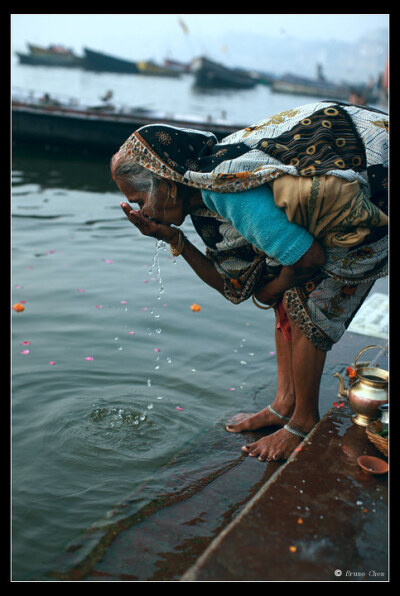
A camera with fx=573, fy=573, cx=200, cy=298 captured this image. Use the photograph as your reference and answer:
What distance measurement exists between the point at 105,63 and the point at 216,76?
1258 cm

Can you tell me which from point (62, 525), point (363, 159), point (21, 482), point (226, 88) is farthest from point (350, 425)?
point (226, 88)

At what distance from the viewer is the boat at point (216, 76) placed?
142 ft

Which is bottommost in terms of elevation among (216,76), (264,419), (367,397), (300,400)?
(264,419)

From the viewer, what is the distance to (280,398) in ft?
9.21

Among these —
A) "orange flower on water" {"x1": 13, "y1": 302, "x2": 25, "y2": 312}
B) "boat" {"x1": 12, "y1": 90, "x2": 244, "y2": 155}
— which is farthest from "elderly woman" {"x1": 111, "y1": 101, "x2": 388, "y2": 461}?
"boat" {"x1": 12, "y1": 90, "x2": 244, "y2": 155}

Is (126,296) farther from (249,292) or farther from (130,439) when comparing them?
(249,292)

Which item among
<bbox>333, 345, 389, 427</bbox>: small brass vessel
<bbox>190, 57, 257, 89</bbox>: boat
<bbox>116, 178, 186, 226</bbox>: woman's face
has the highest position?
<bbox>190, 57, 257, 89</bbox>: boat

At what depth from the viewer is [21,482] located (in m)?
2.58

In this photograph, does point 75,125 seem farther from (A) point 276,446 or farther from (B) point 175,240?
(A) point 276,446

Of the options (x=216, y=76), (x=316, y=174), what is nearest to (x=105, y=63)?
(x=216, y=76)

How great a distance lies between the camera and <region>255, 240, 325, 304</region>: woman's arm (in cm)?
220

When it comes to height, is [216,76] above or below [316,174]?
above

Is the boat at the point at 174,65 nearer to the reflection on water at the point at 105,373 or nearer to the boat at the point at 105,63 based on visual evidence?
the boat at the point at 105,63

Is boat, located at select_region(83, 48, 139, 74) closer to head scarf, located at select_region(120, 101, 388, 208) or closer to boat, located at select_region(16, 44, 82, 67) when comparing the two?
boat, located at select_region(16, 44, 82, 67)
